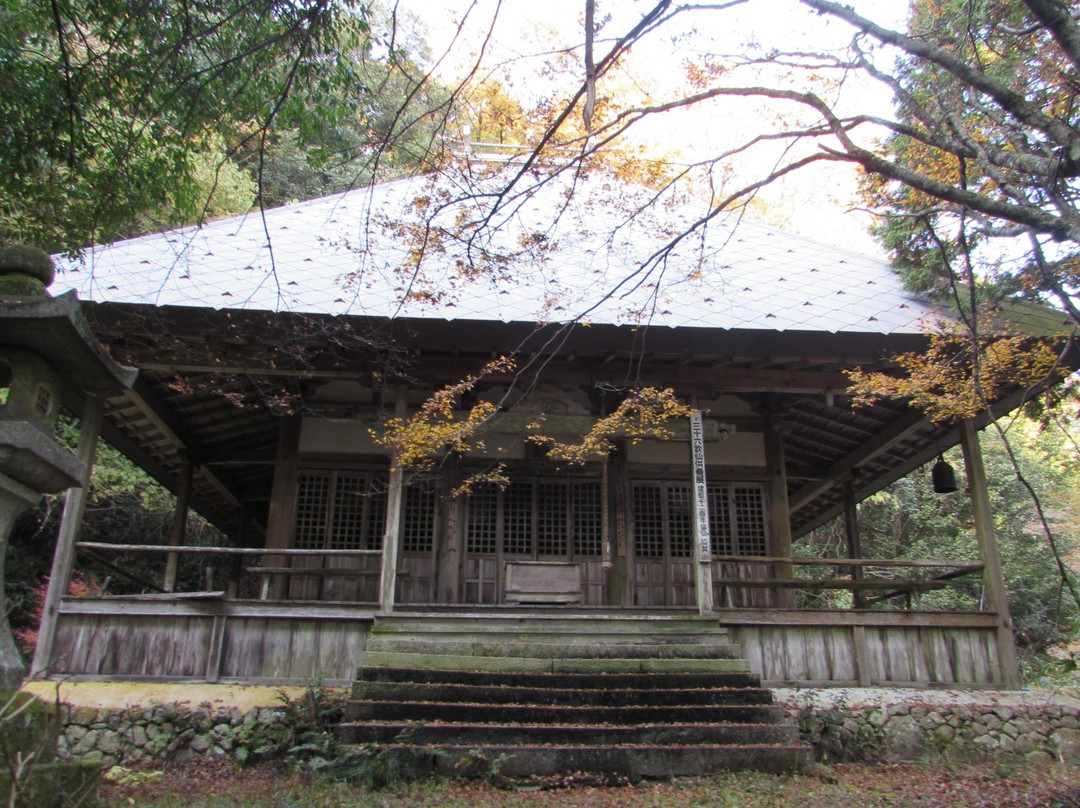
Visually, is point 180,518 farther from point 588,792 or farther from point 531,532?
point 588,792

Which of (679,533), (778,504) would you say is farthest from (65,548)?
(778,504)

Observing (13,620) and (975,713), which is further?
(13,620)

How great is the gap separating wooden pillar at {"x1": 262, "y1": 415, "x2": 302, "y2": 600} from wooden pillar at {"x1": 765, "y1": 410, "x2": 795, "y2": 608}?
6.63 meters

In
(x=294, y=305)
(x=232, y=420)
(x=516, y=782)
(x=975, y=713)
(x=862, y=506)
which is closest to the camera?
(x=516, y=782)

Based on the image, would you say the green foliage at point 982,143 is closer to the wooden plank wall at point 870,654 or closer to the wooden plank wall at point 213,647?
the wooden plank wall at point 870,654

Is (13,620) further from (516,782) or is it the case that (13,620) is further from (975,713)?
(975,713)

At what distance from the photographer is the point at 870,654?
350 inches

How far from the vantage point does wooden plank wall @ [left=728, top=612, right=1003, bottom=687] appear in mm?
8758

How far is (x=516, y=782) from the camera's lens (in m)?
6.02

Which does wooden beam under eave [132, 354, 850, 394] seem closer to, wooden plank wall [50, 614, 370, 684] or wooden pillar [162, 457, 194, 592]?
wooden plank wall [50, 614, 370, 684]

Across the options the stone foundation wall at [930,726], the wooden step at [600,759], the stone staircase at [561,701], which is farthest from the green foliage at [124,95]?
the stone foundation wall at [930,726]

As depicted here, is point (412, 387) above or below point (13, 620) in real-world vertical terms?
above

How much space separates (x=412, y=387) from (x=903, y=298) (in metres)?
6.42

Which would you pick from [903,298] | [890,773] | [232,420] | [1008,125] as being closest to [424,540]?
[232,420]
